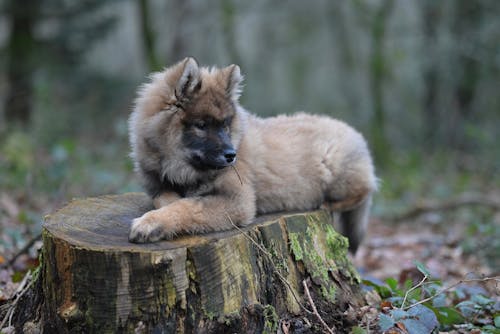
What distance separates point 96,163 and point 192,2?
6244 mm

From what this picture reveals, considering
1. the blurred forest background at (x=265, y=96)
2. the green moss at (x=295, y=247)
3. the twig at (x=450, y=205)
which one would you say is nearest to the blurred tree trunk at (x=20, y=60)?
the blurred forest background at (x=265, y=96)

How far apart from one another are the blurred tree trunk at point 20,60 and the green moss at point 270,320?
1011cm

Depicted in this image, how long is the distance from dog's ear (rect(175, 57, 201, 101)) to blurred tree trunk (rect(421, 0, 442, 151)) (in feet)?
45.9

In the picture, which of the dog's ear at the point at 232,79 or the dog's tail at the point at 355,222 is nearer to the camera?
the dog's ear at the point at 232,79

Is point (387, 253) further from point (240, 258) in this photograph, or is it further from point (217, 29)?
point (217, 29)

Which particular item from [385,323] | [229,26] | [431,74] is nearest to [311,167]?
[385,323]

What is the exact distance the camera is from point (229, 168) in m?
4.75

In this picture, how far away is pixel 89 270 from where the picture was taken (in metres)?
3.38

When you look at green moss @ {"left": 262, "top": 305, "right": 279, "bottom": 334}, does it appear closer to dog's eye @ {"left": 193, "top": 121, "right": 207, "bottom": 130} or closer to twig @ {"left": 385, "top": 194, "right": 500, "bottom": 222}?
dog's eye @ {"left": 193, "top": 121, "right": 207, "bottom": 130}

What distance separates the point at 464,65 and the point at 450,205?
29.1 ft

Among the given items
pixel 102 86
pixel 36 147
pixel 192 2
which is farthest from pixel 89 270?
pixel 192 2

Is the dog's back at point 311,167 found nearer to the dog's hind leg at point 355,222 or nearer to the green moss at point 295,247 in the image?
the dog's hind leg at point 355,222

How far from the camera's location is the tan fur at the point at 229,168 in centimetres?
423

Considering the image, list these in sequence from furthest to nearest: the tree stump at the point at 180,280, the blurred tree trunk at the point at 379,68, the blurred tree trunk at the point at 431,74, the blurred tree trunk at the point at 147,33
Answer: the blurred tree trunk at the point at 431,74
the blurred tree trunk at the point at 379,68
the blurred tree trunk at the point at 147,33
the tree stump at the point at 180,280
